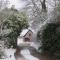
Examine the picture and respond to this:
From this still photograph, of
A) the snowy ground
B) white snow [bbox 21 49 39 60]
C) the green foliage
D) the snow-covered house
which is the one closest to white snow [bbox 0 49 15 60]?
the snowy ground

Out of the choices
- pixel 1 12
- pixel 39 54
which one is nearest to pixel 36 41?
pixel 39 54

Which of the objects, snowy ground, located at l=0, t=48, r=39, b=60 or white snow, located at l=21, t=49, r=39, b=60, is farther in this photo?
white snow, located at l=21, t=49, r=39, b=60

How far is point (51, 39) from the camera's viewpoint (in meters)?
8.52

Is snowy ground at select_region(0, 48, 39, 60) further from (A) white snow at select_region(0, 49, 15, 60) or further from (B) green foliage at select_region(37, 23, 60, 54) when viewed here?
(B) green foliage at select_region(37, 23, 60, 54)

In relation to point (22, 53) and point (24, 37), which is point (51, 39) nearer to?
point (22, 53)

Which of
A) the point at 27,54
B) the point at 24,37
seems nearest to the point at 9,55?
the point at 27,54

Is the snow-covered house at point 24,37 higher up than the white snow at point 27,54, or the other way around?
the snow-covered house at point 24,37

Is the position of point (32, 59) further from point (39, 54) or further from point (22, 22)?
point (22, 22)

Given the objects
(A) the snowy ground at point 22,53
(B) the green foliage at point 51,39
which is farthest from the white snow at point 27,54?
(B) the green foliage at point 51,39

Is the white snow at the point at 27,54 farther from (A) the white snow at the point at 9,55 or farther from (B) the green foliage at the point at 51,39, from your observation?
(B) the green foliage at the point at 51,39

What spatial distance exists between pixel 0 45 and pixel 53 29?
259 cm

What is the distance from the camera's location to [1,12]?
31.0ft

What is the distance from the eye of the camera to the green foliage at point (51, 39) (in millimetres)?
8023

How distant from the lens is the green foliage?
8.02 metres
